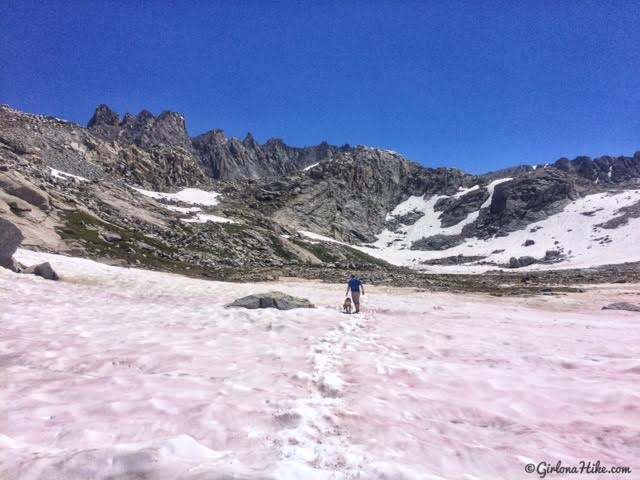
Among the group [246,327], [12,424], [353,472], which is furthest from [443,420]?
[246,327]

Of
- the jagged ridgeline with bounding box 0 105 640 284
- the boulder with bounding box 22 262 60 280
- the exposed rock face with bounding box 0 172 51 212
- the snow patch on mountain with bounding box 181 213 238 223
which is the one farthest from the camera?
the snow patch on mountain with bounding box 181 213 238 223

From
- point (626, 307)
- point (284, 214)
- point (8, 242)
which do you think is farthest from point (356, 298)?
point (284, 214)

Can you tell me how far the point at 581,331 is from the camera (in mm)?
15547

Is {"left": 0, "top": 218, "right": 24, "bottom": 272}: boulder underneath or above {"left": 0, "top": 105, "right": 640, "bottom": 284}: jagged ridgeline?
underneath

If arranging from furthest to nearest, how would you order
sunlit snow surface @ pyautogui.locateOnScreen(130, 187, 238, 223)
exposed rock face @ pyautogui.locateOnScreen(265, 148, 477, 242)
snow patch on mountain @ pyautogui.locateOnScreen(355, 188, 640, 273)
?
exposed rock face @ pyautogui.locateOnScreen(265, 148, 477, 242) < sunlit snow surface @ pyautogui.locateOnScreen(130, 187, 238, 223) < snow patch on mountain @ pyautogui.locateOnScreen(355, 188, 640, 273)

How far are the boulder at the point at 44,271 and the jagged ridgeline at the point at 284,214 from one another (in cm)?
1479

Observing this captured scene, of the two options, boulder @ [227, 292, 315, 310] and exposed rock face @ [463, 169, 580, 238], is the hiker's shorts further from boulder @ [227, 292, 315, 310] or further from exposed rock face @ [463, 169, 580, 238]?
exposed rock face @ [463, 169, 580, 238]

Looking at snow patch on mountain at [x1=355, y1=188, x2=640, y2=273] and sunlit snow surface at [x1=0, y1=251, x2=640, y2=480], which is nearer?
sunlit snow surface at [x1=0, y1=251, x2=640, y2=480]

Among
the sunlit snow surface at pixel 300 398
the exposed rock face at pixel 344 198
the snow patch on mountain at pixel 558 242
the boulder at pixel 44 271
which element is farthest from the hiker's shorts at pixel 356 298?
the exposed rock face at pixel 344 198

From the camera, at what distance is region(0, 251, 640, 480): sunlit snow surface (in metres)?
4.82

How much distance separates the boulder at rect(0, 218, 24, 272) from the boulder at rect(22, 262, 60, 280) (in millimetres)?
1163

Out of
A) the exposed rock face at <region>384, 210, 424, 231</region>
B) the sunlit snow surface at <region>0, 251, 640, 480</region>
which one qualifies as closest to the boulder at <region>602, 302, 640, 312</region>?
the sunlit snow surface at <region>0, 251, 640, 480</region>

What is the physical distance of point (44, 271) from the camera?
24.2 m

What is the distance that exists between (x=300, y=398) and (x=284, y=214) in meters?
143
